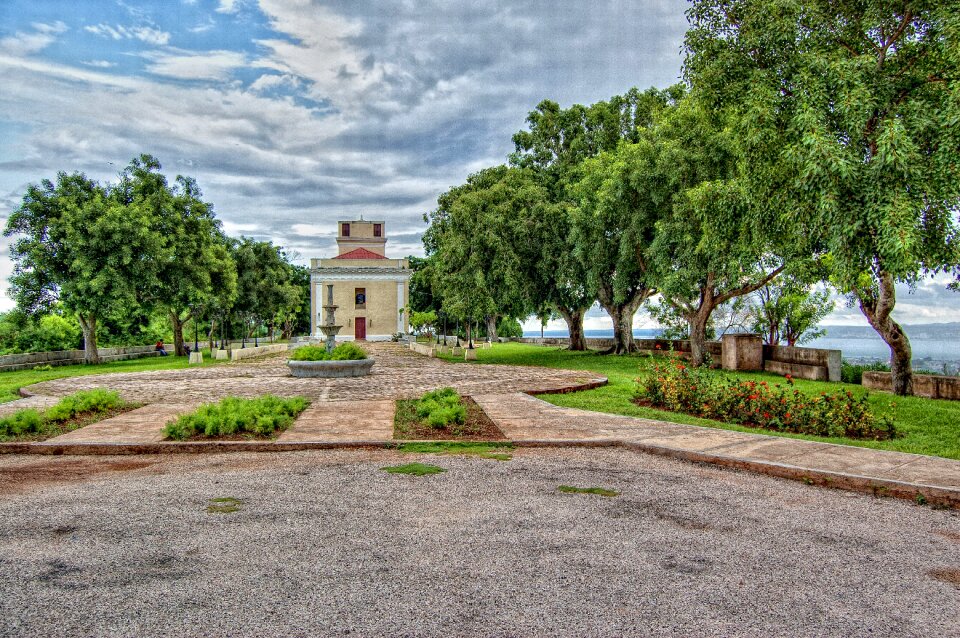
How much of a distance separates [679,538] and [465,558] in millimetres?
1644

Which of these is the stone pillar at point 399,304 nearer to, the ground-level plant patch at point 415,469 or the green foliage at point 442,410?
the green foliage at point 442,410

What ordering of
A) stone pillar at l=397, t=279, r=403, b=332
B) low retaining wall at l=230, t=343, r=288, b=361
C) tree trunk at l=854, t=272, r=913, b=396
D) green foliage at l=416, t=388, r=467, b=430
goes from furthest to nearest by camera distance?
stone pillar at l=397, t=279, r=403, b=332, low retaining wall at l=230, t=343, r=288, b=361, tree trunk at l=854, t=272, r=913, b=396, green foliage at l=416, t=388, r=467, b=430

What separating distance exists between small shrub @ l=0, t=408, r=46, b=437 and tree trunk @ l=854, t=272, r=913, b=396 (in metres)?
15.8

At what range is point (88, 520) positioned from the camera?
4.67 meters

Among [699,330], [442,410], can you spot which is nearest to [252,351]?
[699,330]

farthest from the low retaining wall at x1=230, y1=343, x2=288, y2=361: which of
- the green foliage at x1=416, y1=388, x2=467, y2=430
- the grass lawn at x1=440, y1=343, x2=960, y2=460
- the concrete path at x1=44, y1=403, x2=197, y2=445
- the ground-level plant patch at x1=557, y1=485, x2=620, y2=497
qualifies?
the ground-level plant patch at x1=557, y1=485, x2=620, y2=497

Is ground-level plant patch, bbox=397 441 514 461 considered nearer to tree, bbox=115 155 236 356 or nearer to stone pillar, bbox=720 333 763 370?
stone pillar, bbox=720 333 763 370

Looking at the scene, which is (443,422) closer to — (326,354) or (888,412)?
(888,412)

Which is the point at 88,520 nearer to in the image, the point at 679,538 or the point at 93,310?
the point at 679,538

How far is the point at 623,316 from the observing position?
27.9 metres

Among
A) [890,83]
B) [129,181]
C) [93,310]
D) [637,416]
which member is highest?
[129,181]

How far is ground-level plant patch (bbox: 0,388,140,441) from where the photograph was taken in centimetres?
827

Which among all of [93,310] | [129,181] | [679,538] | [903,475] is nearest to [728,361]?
[903,475]

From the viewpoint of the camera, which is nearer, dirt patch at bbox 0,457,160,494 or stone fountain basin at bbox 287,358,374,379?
dirt patch at bbox 0,457,160,494
